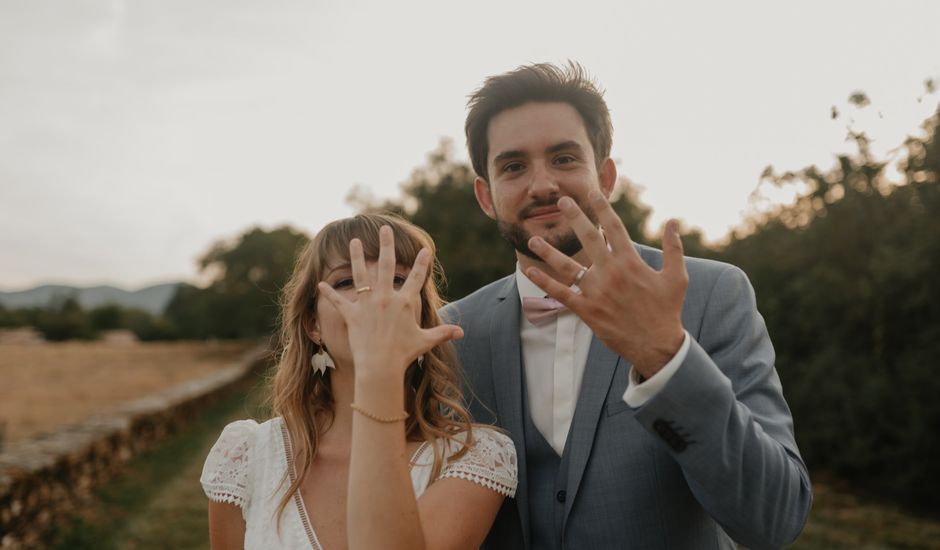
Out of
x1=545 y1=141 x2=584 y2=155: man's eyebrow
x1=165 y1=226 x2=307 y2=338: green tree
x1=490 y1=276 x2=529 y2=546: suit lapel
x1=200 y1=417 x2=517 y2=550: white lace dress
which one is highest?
x1=545 y1=141 x2=584 y2=155: man's eyebrow

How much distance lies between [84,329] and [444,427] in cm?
6091

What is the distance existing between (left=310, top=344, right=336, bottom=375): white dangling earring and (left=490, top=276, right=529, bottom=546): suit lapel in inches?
25.5


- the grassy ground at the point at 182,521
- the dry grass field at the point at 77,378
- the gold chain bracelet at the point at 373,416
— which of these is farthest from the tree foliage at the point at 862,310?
the dry grass field at the point at 77,378

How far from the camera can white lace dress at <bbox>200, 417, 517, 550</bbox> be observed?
2.38m

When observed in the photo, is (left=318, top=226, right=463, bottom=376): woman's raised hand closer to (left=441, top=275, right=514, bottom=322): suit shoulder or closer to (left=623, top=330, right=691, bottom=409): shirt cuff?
(left=623, top=330, right=691, bottom=409): shirt cuff

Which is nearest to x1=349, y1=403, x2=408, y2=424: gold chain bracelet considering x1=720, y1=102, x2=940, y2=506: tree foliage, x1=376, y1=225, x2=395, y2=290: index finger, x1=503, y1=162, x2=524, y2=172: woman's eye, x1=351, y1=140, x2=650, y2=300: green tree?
x1=376, y1=225, x2=395, y2=290: index finger

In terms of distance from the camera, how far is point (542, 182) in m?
2.66

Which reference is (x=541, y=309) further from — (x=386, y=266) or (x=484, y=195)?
(x=386, y=266)

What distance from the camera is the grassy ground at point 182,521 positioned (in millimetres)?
6758

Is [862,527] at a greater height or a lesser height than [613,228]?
lesser

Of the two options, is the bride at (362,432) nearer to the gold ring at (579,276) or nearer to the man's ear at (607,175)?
the gold ring at (579,276)

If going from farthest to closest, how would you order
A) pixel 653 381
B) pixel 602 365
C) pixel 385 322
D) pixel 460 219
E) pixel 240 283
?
pixel 240 283
pixel 460 219
pixel 602 365
pixel 385 322
pixel 653 381

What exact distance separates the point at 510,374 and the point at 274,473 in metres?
0.96

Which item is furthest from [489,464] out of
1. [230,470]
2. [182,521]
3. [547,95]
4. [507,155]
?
[182,521]
